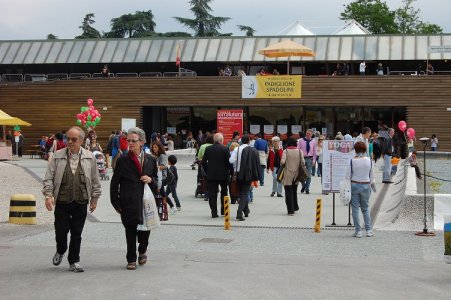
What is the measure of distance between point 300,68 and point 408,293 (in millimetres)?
39475

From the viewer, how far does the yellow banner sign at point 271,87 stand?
42531mm

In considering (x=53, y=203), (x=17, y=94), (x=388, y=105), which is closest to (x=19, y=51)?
(x=17, y=94)

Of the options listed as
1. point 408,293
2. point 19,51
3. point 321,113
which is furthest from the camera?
point 19,51

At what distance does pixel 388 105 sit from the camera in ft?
137

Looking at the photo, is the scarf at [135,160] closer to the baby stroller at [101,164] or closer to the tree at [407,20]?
the baby stroller at [101,164]

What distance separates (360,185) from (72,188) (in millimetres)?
5649

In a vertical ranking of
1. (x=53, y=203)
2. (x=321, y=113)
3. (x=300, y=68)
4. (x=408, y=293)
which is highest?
(x=300, y=68)

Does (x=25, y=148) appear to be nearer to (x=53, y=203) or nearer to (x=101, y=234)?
(x=101, y=234)

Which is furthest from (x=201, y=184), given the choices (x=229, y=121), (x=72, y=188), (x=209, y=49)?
(x=209, y=49)

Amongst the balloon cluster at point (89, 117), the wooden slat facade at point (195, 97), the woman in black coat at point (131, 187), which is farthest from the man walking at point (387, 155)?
the balloon cluster at point (89, 117)

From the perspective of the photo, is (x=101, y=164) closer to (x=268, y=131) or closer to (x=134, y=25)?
(x=268, y=131)

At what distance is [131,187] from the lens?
941 centimetres

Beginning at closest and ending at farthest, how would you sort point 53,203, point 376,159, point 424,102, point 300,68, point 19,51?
point 53,203 < point 376,159 < point 424,102 < point 300,68 < point 19,51

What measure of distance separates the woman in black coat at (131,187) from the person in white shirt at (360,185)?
4.70 metres
